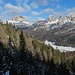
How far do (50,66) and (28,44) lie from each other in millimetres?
26896

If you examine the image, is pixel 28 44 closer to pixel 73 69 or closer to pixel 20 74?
pixel 73 69

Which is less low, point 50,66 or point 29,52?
point 29,52

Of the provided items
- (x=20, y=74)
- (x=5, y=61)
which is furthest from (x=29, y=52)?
(x=20, y=74)

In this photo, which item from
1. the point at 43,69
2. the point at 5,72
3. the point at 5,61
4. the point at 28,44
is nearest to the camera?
the point at 5,72

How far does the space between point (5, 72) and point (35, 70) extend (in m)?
42.3

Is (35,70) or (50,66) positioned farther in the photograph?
(50,66)

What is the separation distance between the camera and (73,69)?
16700 cm

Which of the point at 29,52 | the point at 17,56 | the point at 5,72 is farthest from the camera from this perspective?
the point at 29,52

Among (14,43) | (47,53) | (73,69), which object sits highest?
(14,43)

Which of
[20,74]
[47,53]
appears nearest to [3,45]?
[20,74]

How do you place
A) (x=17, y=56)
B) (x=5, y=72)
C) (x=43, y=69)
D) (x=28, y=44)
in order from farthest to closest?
(x=28, y=44) < (x=43, y=69) < (x=17, y=56) < (x=5, y=72)

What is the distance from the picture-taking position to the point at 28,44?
16150cm

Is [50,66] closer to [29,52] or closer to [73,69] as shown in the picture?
[29,52]

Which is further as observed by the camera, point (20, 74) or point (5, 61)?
point (5, 61)
